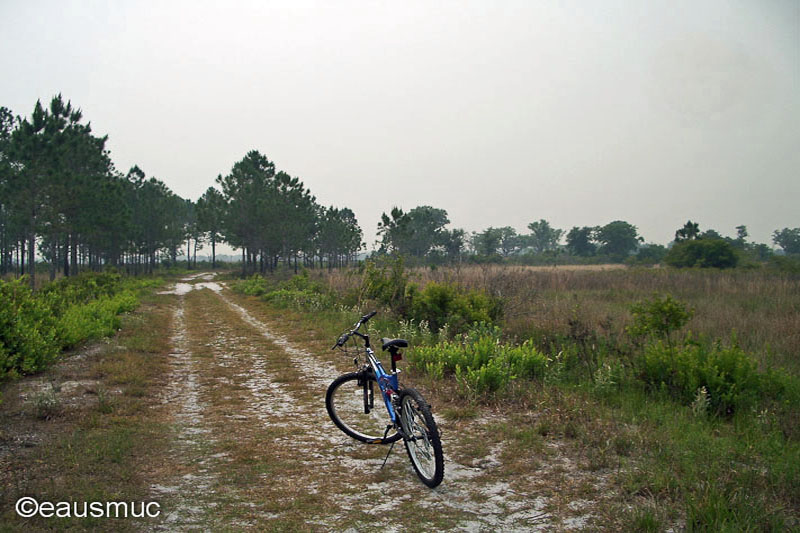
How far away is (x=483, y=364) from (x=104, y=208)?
36.8 meters

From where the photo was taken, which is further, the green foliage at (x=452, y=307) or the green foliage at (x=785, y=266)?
the green foliage at (x=785, y=266)

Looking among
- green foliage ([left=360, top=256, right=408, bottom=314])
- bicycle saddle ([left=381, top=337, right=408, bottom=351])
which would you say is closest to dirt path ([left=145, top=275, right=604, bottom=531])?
bicycle saddle ([left=381, top=337, right=408, bottom=351])

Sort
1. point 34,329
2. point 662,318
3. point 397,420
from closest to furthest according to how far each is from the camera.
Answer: point 397,420 → point 34,329 → point 662,318

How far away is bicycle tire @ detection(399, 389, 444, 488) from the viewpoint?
3594 mm

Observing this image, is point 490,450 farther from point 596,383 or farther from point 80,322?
point 80,322

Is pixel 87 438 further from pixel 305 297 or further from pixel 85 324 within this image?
pixel 305 297

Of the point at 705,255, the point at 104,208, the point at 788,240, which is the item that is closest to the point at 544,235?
the point at 788,240

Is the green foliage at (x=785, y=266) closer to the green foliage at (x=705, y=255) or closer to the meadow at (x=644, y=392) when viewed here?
the green foliage at (x=705, y=255)

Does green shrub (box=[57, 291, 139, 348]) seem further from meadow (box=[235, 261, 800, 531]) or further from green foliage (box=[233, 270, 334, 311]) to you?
green foliage (box=[233, 270, 334, 311])

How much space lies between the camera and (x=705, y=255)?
3862cm

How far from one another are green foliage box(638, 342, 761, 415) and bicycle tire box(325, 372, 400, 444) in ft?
11.6

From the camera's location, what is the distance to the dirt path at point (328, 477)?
3.27 meters

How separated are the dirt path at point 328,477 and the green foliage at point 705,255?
128 feet

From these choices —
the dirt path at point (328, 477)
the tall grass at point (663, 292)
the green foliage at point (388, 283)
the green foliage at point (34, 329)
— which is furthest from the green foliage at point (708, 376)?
the green foliage at point (34, 329)
